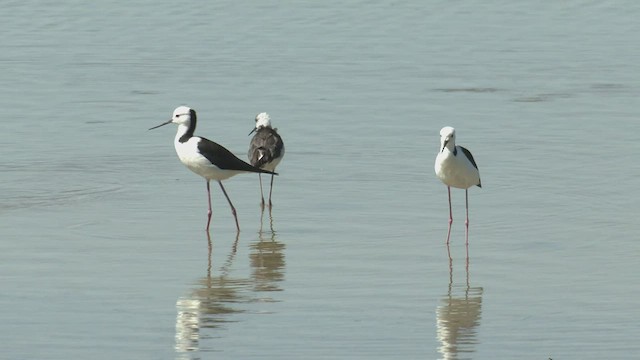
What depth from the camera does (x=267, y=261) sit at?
1111 centimetres

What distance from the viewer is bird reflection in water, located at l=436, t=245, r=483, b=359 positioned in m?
8.57

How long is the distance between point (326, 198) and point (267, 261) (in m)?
2.25

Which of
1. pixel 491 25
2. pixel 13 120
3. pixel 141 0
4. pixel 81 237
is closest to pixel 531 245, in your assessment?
pixel 81 237

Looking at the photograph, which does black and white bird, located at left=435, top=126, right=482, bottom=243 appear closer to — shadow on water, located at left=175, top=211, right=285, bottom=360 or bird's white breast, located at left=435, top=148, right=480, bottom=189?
bird's white breast, located at left=435, top=148, right=480, bottom=189

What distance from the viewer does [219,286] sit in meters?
10.3

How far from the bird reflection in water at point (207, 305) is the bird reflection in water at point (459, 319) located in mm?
1320

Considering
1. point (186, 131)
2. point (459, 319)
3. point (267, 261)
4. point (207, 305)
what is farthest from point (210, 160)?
point (459, 319)

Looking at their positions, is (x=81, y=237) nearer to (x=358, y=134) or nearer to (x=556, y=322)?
(x=556, y=322)

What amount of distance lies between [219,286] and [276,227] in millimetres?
2110

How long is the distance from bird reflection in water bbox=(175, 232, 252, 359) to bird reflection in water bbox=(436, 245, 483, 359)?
1.32m

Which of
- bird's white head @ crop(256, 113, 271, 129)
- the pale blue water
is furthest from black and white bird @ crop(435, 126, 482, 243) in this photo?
bird's white head @ crop(256, 113, 271, 129)

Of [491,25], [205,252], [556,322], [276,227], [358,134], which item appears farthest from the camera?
[491,25]

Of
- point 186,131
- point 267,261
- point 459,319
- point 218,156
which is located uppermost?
point 186,131

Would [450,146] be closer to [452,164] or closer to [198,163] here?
[452,164]
